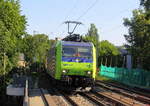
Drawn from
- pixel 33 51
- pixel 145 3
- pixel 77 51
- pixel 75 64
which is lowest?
pixel 75 64

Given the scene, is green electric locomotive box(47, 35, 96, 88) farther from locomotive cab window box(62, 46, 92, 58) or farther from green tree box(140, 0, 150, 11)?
green tree box(140, 0, 150, 11)

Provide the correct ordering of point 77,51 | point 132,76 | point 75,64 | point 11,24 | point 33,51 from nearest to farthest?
point 75,64 < point 77,51 < point 11,24 < point 132,76 < point 33,51

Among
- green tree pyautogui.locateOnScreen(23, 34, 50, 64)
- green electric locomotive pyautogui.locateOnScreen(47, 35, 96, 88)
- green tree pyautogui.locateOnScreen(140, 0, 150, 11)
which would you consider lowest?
green electric locomotive pyautogui.locateOnScreen(47, 35, 96, 88)

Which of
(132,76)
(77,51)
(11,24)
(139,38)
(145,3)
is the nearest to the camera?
(77,51)

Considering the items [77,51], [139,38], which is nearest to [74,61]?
[77,51]

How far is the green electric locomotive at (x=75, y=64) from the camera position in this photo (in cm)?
1842

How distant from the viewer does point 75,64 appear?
1866 cm

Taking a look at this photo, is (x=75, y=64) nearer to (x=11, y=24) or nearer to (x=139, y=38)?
(x=11, y=24)

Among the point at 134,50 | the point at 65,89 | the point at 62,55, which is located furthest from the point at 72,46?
the point at 134,50

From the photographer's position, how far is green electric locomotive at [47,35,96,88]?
1842cm

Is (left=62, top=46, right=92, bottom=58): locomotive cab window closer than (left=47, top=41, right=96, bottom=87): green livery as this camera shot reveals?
No

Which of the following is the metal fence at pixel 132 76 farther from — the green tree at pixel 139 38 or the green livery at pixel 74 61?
the green livery at pixel 74 61

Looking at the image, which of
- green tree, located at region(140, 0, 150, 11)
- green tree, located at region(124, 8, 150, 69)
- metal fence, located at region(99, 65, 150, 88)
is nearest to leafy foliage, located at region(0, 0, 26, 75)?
metal fence, located at region(99, 65, 150, 88)

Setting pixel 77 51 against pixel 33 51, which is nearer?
pixel 77 51
